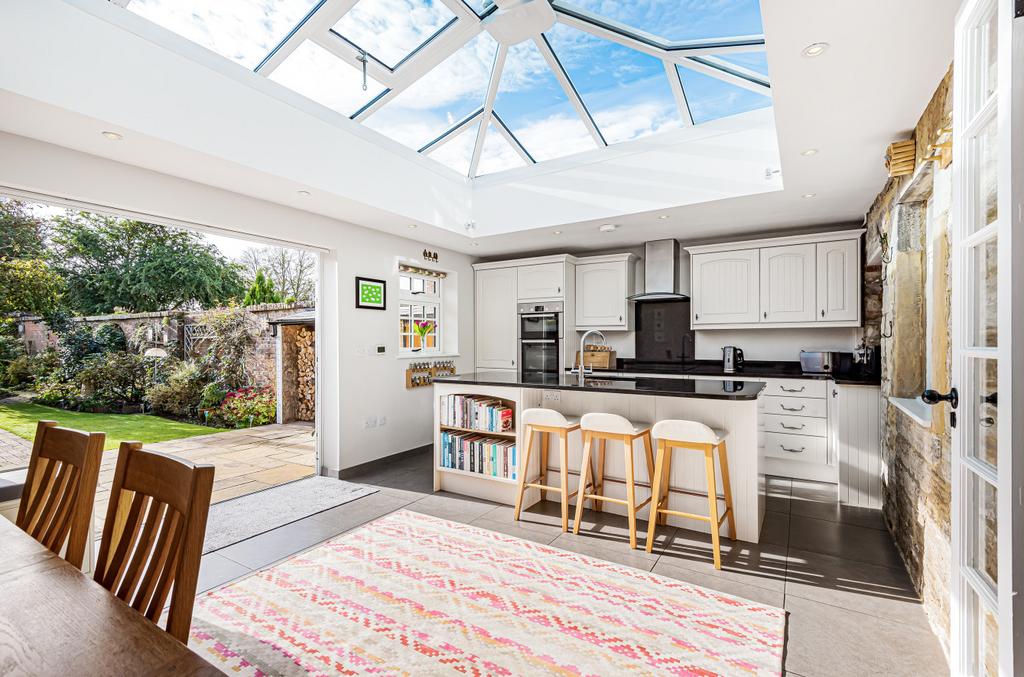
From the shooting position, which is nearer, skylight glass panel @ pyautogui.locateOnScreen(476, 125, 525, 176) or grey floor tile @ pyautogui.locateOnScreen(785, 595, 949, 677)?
grey floor tile @ pyautogui.locateOnScreen(785, 595, 949, 677)

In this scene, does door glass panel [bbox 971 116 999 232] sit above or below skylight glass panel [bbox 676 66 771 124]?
below

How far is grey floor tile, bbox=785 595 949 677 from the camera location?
183 centimetres

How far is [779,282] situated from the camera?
471cm

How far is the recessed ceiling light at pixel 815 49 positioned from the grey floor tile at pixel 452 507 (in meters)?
3.12

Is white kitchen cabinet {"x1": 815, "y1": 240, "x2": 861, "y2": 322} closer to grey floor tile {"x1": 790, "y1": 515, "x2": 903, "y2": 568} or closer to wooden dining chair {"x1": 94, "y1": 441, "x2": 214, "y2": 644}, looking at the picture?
grey floor tile {"x1": 790, "y1": 515, "x2": 903, "y2": 568}

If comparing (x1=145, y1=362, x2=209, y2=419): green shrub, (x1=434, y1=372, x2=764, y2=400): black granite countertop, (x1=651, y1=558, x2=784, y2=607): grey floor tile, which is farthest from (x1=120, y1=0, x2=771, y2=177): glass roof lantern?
(x1=145, y1=362, x2=209, y2=419): green shrub

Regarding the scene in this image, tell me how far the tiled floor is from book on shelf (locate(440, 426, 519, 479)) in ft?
0.83

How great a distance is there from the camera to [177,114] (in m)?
2.68

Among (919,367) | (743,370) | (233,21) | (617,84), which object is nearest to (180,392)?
(233,21)

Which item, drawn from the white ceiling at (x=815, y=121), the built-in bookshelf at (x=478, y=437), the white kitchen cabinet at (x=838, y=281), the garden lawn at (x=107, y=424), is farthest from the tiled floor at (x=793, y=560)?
the white ceiling at (x=815, y=121)

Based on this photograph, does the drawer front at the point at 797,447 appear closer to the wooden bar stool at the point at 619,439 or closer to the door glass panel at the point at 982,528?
the wooden bar stool at the point at 619,439

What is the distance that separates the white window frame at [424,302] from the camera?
5.27 meters

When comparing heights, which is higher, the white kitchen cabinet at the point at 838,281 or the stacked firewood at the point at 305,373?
the white kitchen cabinet at the point at 838,281

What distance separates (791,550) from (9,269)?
4.91m
